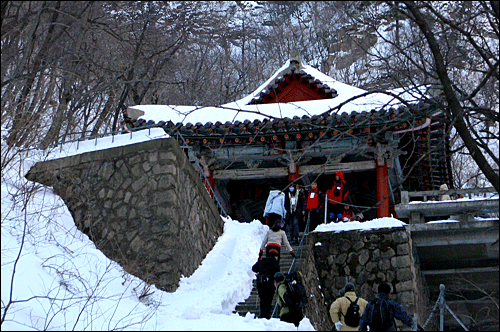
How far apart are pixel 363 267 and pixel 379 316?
4783 mm

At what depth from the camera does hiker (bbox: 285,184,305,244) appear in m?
12.7

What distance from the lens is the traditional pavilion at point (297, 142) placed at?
553 inches

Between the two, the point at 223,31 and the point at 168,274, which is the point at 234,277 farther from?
the point at 223,31

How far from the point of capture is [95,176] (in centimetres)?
1103

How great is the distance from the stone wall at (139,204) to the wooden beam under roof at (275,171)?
4126mm

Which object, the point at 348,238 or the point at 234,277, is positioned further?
the point at 348,238

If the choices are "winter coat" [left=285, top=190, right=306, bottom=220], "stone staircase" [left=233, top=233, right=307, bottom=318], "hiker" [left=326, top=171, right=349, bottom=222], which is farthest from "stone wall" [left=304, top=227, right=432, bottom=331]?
"hiker" [left=326, top=171, right=349, bottom=222]

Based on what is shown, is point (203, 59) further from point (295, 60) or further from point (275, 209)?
point (275, 209)

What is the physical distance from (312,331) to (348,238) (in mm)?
6027

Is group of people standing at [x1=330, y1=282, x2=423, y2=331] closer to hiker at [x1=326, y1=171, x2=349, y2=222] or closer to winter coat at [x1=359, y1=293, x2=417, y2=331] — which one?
winter coat at [x1=359, y1=293, x2=417, y2=331]

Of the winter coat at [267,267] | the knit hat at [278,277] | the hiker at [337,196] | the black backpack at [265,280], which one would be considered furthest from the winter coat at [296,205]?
the knit hat at [278,277]

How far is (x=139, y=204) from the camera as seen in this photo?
1055 cm

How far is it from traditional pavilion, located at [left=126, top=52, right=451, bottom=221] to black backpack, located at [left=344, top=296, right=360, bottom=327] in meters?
5.29

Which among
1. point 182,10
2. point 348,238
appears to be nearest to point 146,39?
point 182,10
